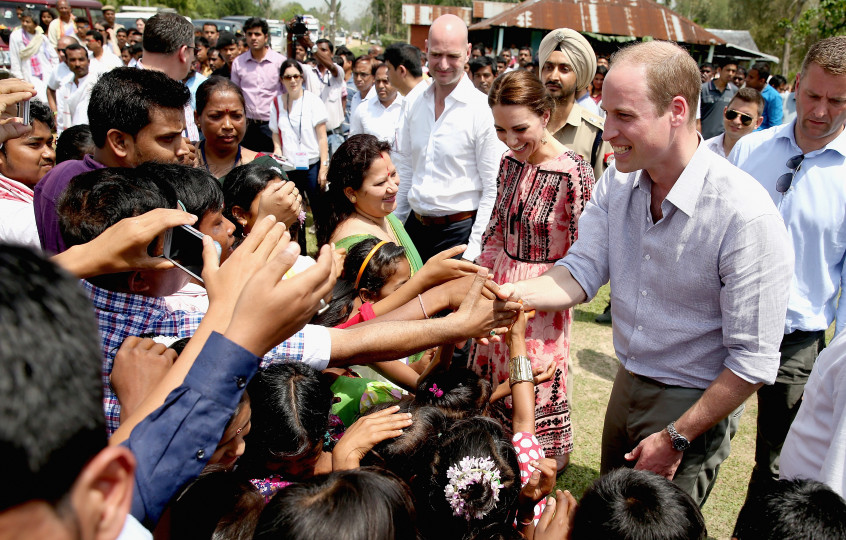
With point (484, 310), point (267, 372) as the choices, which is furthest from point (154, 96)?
point (484, 310)

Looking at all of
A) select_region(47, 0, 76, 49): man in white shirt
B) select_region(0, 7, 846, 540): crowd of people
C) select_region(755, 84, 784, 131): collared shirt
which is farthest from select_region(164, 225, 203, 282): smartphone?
select_region(47, 0, 76, 49): man in white shirt

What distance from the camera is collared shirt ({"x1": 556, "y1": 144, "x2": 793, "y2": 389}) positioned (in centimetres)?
188

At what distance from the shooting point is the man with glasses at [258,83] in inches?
289

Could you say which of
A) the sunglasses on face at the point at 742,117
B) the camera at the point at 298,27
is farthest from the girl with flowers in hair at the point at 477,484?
the camera at the point at 298,27

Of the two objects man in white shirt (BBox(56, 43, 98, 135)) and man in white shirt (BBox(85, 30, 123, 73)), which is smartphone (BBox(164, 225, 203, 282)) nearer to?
man in white shirt (BBox(56, 43, 98, 135))

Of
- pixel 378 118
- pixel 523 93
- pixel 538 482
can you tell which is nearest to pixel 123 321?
pixel 538 482

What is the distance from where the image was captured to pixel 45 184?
7.86 feet

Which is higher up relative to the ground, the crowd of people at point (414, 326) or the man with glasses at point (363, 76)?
the man with glasses at point (363, 76)

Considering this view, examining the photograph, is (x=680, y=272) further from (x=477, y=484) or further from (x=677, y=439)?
(x=477, y=484)

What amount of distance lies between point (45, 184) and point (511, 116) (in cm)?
218

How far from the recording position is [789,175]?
2859 millimetres

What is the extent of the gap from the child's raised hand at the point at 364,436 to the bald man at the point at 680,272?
675 millimetres

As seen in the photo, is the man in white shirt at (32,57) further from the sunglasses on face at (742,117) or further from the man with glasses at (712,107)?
the man with glasses at (712,107)

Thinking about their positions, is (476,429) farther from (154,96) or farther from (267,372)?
(154,96)
